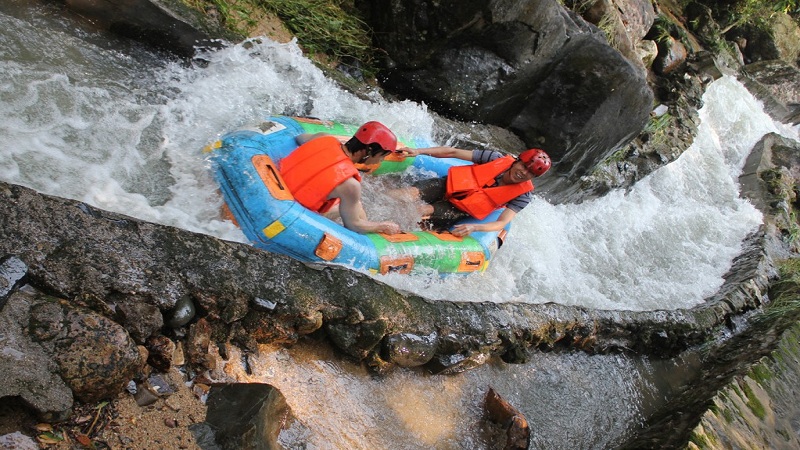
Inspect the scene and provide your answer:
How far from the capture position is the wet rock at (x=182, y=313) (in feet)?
8.73

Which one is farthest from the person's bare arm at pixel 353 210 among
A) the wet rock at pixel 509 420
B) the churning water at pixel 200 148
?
the wet rock at pixel 509 420

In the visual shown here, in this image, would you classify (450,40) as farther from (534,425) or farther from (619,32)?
(534,425)

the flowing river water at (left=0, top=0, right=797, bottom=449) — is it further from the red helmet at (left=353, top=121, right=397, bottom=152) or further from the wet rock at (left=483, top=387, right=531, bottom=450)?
the red helmet at (left=353, top=121, right=397, bottom=152)

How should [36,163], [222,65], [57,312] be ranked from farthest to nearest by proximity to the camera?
1. [222,65]
2. [36,163]
3. [57,312]

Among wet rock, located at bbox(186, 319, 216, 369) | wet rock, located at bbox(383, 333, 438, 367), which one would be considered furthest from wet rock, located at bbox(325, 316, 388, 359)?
wet rock, located at bbox(186, 319, 216, 369)

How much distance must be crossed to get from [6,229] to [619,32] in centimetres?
784

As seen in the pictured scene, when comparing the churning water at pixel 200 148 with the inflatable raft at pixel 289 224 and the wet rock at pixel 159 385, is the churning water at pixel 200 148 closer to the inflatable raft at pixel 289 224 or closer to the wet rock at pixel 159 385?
the inflatable raft at pixel 289 224

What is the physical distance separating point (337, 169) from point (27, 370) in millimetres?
2196

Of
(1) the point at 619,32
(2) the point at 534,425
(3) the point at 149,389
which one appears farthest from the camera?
(1) the point at 619,32

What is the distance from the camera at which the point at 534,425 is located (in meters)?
3.85

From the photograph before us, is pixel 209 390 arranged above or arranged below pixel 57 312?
below

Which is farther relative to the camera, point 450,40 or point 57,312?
point 450,40

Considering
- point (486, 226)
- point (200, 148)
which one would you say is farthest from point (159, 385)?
point (486, 226)

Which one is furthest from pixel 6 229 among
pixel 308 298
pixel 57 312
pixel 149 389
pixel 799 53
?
pixel 799 53
